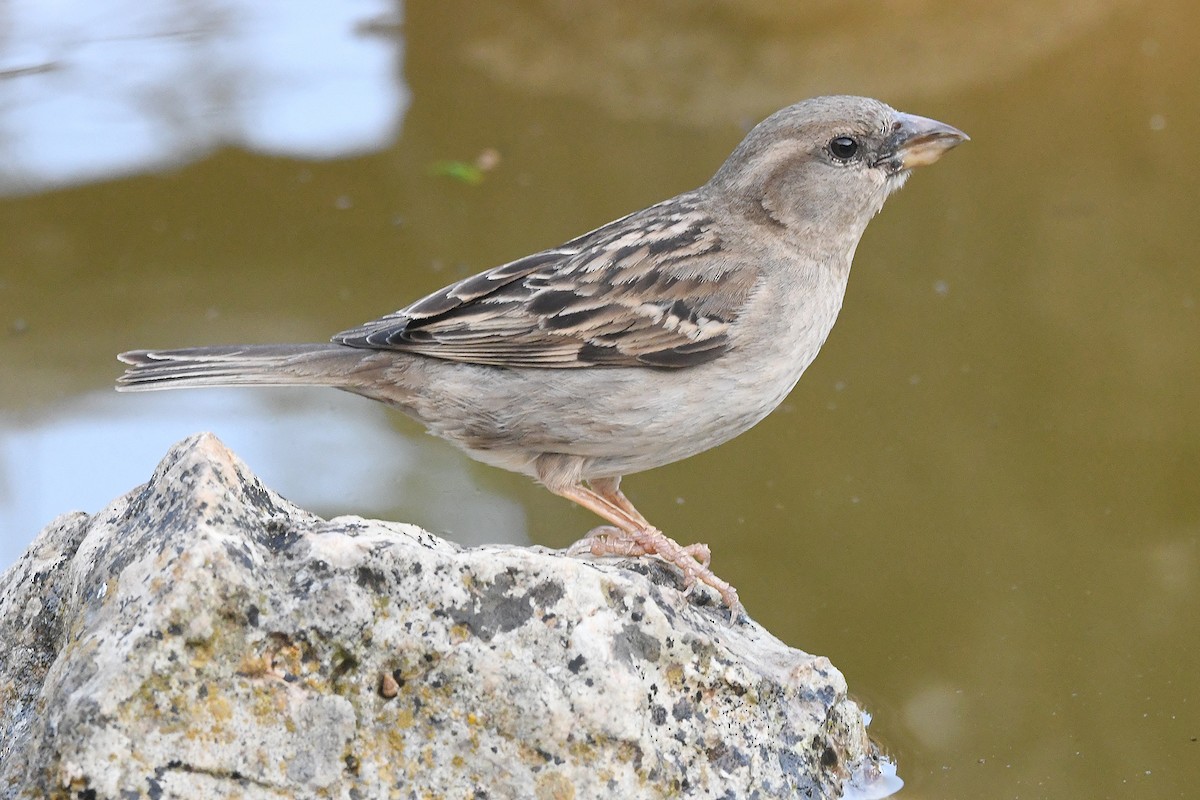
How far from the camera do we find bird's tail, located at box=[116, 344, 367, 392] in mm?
3967

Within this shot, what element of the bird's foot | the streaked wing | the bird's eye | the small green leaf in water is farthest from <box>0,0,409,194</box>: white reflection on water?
the bird's foot

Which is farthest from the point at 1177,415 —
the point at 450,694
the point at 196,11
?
the point at 196,11

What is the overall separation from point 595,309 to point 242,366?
1.03 m

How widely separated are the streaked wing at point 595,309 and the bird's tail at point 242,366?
0.08m

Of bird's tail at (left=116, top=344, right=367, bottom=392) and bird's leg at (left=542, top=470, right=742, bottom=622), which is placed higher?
bird's tail at (left=116, top=344, right=367, bottom=392)

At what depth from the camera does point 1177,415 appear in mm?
4910

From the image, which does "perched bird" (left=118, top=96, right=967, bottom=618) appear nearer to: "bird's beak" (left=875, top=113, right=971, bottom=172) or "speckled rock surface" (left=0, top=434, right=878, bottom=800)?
"bird's beak" (left=875, top=113, right=971, bottom=172)

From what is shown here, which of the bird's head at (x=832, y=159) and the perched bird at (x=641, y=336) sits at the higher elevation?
the bird's head at (x=832, y=159)

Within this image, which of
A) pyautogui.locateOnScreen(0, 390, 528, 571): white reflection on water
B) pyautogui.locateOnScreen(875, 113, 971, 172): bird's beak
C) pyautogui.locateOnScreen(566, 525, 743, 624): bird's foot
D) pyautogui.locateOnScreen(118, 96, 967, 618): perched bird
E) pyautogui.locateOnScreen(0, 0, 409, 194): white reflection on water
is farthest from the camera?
pyautogui.locateOnScreen(0, 0, 409, 194): white reflection on water

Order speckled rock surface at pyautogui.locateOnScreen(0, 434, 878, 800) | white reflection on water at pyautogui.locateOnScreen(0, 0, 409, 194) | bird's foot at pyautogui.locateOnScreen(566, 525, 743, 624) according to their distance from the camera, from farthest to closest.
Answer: white reflection on water at pyautogui.locateOnScreen(0, 0, 409, 194)
bird's foot at pyautogui.locateOnScreen(566, 525, 743, 624)
speckled rock surface at pyautogui.locateOnScreen(0, 434, 878, 800)

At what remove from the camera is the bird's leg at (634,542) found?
371 cm

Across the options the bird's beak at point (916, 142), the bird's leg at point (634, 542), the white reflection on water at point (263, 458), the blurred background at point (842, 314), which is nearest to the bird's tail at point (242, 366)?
the bird's leg at point (634, 542)

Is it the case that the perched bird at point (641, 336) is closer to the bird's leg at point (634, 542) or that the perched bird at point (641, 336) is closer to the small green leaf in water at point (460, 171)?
the bird's leg at point (634, 542)

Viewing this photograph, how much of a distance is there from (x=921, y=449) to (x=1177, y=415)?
91 centimetres
